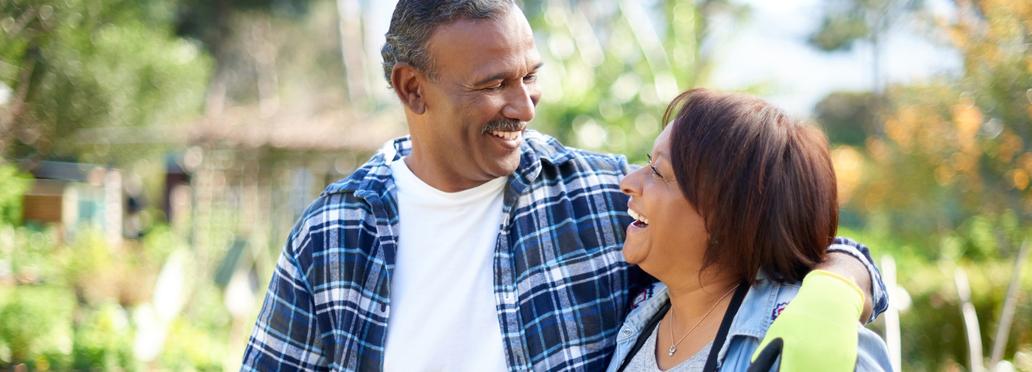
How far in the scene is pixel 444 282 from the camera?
232 cm

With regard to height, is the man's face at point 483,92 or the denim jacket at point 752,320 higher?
the man's face at point 483,92

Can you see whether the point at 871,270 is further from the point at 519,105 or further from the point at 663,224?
the point at 519,105

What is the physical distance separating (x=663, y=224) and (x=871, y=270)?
415 mm

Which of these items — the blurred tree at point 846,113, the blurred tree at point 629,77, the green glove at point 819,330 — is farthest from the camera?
the blurred tree at point 846,113

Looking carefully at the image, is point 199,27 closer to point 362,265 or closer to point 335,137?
point 335,137

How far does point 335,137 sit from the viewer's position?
16.8m

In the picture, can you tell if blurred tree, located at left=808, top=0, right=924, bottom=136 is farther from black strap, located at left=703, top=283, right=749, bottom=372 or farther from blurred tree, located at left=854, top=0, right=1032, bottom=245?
black strap, located at left=703, top=283, right=749, bottom=372

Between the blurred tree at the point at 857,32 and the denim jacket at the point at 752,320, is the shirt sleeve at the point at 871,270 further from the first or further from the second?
the blurred tree at the point at 857,32

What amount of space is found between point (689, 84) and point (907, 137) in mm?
4170

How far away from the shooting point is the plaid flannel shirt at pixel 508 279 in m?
2.26

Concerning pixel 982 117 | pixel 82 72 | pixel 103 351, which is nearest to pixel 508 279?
pixel 103 351

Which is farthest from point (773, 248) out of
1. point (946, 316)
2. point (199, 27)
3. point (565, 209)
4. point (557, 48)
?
point (199, 27)

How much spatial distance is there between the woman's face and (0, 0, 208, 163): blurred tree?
4.80m

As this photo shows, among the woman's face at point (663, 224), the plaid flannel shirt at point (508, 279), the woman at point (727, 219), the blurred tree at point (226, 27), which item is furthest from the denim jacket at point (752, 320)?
the blurred tree at point (226, 27)
